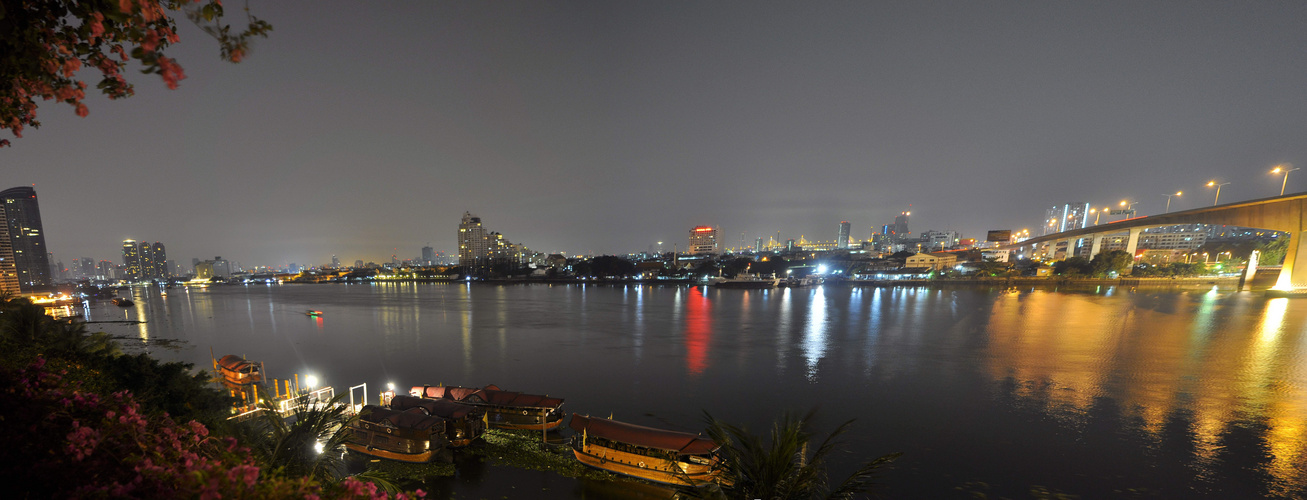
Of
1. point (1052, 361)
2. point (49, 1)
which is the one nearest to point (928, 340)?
point (1052, 361)

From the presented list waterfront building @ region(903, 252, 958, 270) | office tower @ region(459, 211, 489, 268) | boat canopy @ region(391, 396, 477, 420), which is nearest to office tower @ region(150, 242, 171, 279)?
office tower @ region(459, 211, 489, 268)

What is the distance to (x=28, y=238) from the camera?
70.5 meters

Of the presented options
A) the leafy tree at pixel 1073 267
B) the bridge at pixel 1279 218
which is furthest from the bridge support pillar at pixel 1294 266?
the leafy tree at pixel 1073 267

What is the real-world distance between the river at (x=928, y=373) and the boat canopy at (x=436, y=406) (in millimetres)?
1611

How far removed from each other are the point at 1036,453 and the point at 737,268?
6764 cm

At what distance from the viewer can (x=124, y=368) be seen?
753cm

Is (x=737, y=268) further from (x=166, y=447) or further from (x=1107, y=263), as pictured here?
(x=166, y=447)

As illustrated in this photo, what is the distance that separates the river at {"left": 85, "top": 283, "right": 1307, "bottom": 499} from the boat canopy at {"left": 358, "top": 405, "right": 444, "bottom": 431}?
161 cm

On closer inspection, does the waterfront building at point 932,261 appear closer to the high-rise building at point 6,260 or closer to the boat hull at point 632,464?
the boat hull at point 632,464

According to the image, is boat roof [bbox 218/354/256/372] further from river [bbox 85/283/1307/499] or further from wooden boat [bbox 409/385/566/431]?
wooden boat [bbox 409/385/566/431]

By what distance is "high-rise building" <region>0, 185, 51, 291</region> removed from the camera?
219ft

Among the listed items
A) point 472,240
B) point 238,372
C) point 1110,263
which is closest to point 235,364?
point 238,372

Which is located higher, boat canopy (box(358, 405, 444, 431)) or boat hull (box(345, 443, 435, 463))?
boat canopy (box(358, 405, 444, 431))

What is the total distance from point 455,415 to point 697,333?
61.2ft
